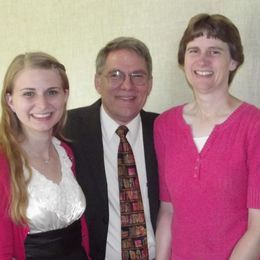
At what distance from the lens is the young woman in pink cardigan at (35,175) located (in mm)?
1460

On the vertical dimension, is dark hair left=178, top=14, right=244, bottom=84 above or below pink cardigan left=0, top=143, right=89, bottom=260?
above

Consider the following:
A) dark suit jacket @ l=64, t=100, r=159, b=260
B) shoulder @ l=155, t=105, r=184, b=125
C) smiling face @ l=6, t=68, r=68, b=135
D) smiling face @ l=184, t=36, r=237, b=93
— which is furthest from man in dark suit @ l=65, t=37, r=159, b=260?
smiling face @ l=184, t=36, r=237, b=93

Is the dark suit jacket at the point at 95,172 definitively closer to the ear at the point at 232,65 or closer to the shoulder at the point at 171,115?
the shoulder at the point at 171,115

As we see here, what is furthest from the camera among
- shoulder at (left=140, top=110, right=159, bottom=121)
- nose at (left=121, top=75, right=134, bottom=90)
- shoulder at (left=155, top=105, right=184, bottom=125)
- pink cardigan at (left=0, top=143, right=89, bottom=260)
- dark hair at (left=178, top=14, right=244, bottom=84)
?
shoulder at (left=140, top=110, right=159, bottom=121)

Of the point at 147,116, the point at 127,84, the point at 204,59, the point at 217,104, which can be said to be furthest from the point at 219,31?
the point at 147,116

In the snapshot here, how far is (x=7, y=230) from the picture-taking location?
57.2 inches

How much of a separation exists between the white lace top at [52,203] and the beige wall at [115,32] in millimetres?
815

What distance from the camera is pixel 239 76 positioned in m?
1.98

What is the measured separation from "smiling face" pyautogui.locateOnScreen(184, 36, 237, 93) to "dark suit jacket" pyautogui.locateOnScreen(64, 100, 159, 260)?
1.51 feet

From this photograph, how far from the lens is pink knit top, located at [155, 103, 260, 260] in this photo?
146 cm

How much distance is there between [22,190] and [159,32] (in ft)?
3.71

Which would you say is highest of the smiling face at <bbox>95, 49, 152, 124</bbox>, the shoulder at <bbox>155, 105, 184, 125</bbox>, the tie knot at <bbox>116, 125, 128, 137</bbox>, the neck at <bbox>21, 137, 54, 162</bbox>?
the smiling face at <bbox>95, 49, 152, 124</bbox>

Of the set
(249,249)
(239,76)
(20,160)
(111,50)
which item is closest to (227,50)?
(239,76)

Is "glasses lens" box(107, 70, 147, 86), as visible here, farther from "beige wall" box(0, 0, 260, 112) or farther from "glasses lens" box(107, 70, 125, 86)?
"beige wall" box(0, 0, 260, 112)
